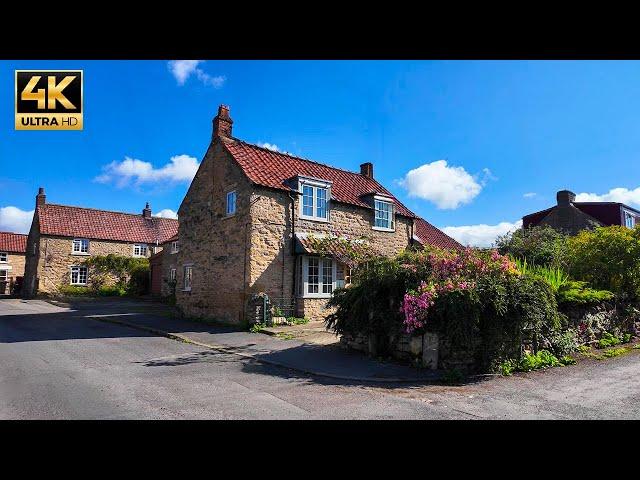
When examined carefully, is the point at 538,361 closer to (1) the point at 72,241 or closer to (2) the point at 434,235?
(2) the point at 434,235

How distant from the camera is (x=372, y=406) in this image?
6.30 metres

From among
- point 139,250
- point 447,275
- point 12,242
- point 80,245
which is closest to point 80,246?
point 80,245

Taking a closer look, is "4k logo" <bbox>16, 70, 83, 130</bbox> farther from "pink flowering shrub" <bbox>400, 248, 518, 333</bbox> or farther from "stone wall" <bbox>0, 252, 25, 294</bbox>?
"stone wall" <bbox>0, 252, 25, 294</bbox>

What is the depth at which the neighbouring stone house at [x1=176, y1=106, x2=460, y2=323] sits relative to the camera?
16.2 metres

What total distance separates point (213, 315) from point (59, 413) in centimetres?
1189

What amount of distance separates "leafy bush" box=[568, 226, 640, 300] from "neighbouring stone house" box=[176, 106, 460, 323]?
8688 millimetres

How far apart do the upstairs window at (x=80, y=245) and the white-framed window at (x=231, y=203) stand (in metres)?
24.3

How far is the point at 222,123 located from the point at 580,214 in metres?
28.2

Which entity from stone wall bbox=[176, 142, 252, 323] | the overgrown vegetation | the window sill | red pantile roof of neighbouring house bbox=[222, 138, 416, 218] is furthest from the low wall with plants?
the overgrown vegetation

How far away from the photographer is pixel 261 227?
52.8 feet

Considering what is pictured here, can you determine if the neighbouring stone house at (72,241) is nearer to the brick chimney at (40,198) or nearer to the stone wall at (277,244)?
the brick chimney at (40,198)

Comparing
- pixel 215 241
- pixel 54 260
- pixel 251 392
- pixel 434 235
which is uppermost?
pixel 434 235
